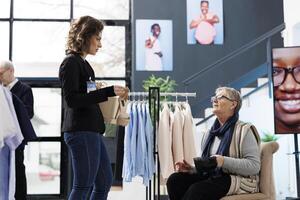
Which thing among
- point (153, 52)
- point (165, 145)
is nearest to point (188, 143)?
point (165, 145)

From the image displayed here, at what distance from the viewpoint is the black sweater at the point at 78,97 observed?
2.27 meters

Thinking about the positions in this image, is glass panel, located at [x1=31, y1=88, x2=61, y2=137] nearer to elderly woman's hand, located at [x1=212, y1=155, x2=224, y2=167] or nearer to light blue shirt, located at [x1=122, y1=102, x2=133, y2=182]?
light blue shirt, located at [x1=122, y1=102, x2=133, y2=182]

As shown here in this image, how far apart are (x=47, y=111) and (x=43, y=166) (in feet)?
2.58

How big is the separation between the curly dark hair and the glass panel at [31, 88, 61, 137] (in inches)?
166

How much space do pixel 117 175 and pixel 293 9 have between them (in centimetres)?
277

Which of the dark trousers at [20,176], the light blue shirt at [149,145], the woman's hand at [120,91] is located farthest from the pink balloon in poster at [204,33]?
the woman's hand at [120,91]

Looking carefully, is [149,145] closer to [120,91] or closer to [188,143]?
[188,143]

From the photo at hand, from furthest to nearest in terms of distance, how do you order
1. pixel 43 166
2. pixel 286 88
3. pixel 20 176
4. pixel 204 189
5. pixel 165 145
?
1. pixel 43 166
2. pixel 286 88
3. pixel 165 145
4. pixel 20 176
5. pixel 204 189

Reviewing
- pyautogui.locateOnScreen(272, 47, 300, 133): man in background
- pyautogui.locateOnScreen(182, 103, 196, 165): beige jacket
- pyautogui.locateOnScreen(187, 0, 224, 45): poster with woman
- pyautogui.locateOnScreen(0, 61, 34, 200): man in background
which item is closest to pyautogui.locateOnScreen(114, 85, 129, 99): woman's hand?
pyautogui.locateOnScreen(0, 61, 34, 200): man in background

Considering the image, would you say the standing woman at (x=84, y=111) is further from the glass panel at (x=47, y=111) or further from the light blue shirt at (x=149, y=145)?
the glass panel at (x=47, y=111)

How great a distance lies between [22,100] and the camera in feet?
12.0

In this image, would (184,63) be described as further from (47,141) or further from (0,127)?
(0,127)

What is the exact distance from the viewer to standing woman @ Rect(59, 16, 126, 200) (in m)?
2.27

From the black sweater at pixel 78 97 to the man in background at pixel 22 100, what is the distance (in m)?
1.34
